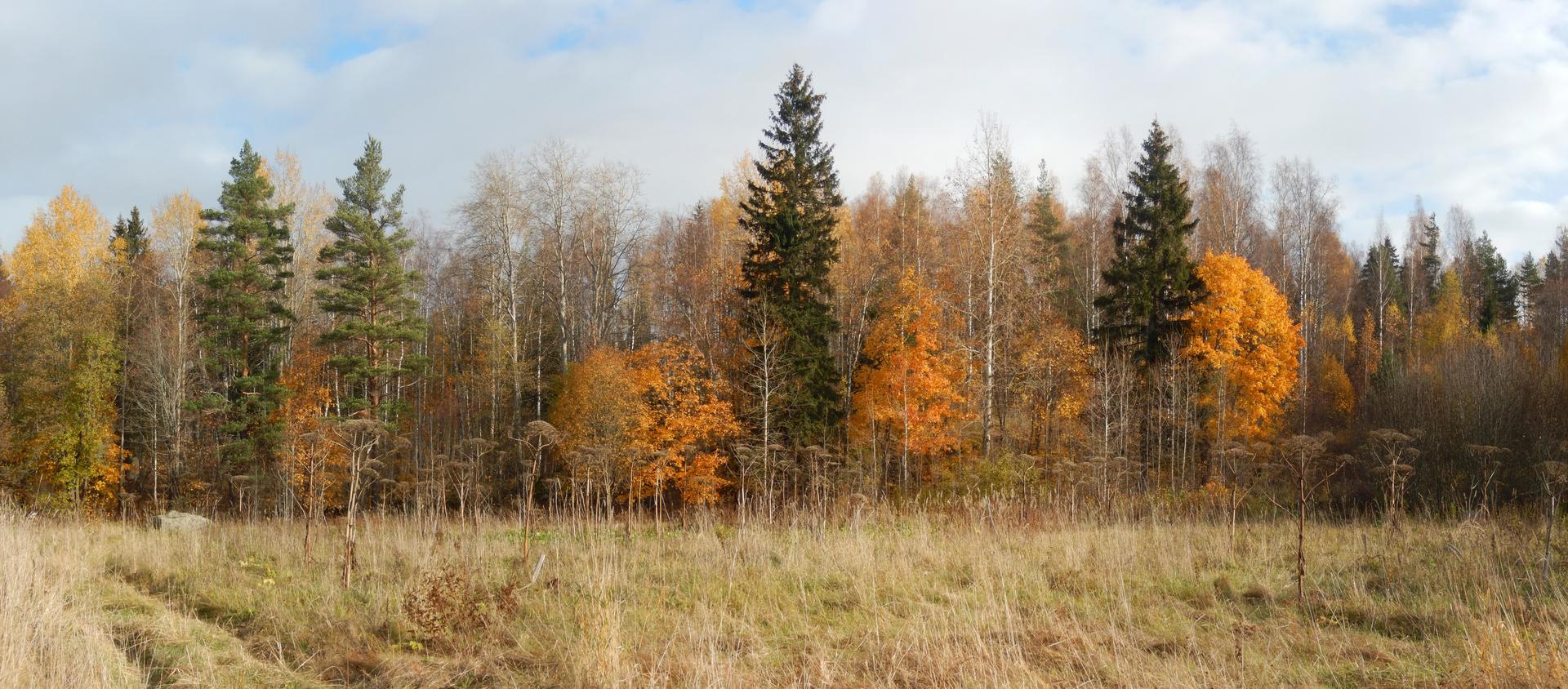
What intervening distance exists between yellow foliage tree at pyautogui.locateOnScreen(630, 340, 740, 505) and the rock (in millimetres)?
10703

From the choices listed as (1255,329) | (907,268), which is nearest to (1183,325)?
(1255,329)

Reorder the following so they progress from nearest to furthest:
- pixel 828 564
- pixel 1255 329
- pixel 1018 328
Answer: pixel 828 564 < pixel 1255 329 < pixel 1018 328

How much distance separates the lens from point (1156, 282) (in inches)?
1086

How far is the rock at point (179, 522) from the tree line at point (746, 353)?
3.64 m

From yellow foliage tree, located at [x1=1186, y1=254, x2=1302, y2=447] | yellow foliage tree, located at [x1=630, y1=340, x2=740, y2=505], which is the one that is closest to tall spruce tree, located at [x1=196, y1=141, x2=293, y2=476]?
yellow foliage tree, located at [x1=630, y1=340, x2=740, y2=505]

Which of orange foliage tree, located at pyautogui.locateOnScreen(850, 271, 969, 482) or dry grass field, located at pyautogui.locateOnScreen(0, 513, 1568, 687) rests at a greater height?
orange foliage tree, located at pyautogui.locateOnScreen(850, 271, 969, 482)

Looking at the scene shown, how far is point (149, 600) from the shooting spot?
27.4 feet

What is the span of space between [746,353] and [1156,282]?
13204mm

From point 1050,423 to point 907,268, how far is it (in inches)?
280

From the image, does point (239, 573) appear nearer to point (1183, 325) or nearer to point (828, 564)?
point (828, 564)

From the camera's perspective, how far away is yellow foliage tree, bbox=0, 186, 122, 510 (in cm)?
2795

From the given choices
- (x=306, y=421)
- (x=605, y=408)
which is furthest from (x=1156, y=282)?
(x=306, y=421)

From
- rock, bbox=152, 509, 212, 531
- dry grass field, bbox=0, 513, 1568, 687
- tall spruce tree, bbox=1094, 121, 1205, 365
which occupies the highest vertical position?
tall spruce tree, bbox=1094, 121, 1205, 365

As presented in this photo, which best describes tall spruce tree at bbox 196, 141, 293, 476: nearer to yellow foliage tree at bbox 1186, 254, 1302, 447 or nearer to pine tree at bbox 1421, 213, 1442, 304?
yellow foliage tree at bbox 1186, 254, 1302, 447
